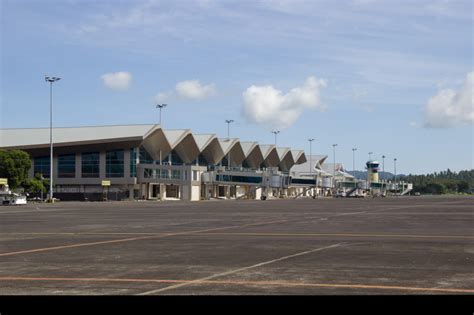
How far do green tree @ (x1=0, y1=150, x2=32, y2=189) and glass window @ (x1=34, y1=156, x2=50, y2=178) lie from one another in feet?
45.8

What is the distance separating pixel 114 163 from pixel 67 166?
8530mm

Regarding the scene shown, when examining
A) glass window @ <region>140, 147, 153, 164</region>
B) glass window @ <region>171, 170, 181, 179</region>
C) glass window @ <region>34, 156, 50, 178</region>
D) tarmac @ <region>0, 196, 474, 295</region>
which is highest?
glass window @ <region>140, 147, 153, 164</region>

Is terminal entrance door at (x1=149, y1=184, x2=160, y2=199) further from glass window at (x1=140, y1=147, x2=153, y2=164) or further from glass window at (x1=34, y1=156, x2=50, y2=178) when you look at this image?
glass window at (x1=34, y1=156, x2=50, y2=178)

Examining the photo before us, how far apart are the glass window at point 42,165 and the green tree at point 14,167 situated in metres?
13.9

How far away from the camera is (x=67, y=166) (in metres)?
108

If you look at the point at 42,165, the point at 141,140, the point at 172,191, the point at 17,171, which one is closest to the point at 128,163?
the point at 141,140

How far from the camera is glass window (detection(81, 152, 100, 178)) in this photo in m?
108

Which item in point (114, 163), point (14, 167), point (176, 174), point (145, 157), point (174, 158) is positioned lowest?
point (176, 174)

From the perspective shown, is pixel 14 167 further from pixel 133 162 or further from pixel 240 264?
pixel 240 264

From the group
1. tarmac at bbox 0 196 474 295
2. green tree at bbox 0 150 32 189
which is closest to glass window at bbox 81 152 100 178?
green tree at bbox 0 150 32 189

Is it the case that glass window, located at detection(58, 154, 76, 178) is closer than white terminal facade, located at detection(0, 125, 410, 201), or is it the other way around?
white terminal facade, located at detection(0, 125, 410, 201)

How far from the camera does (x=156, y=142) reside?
114m

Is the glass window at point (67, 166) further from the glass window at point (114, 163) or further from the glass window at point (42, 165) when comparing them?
the glass window at point (114, 163)

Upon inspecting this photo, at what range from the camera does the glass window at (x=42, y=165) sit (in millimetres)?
108625
